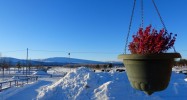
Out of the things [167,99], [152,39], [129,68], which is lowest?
[167,99]

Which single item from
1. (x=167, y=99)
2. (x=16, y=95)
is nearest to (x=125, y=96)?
(x=167, y=99)

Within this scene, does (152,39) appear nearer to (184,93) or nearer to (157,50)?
(157,50)

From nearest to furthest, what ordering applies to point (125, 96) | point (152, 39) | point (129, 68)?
point (152, 39) < point (129, 68) < point (125, 96)

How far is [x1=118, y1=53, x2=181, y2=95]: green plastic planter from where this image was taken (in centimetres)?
428

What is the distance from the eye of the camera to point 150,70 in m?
4.32

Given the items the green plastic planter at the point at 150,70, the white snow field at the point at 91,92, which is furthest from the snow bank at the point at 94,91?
the green plastic planter at the point at 150,70

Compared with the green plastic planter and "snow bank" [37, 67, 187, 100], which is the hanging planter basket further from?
"snow bank" [37, 67, 187, 100]

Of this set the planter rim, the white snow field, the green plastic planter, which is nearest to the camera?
the planter rim

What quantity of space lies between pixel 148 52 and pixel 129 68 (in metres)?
0.40

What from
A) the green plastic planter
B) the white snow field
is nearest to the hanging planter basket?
the green plastic planter

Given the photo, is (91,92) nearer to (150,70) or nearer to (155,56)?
(150,70)

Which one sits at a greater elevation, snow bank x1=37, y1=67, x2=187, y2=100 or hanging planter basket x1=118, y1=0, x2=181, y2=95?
hanging planter basket x1=118, y1=0, x2=181, y2=95

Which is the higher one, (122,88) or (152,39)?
(152,39)

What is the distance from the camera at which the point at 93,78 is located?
20453 mm
